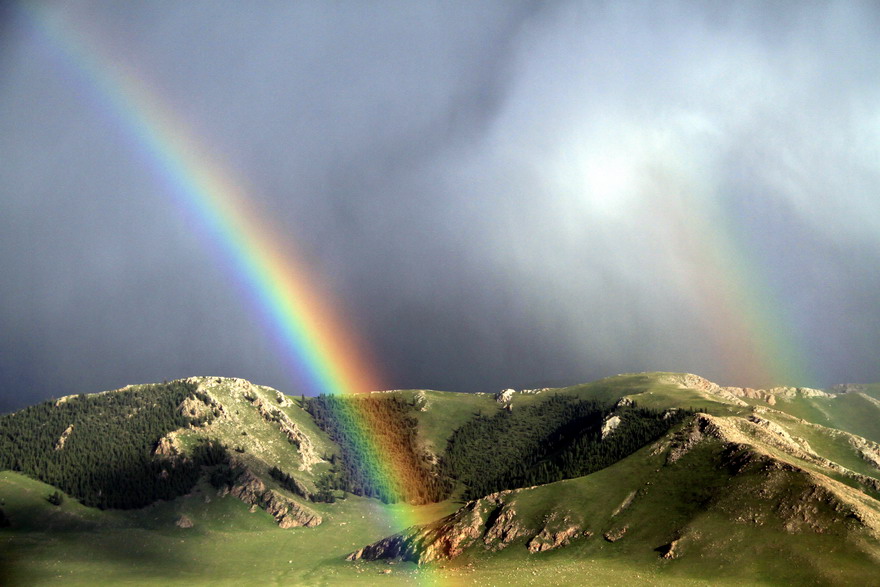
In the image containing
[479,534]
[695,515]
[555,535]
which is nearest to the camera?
[695,515]

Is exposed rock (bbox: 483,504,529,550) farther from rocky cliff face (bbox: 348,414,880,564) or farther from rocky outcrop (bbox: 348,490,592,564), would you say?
rocky cliff face (bbox: 348,414,880,564)

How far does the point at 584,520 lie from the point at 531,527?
1438cm

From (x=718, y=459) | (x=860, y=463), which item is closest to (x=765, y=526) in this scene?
(x=718, y=459)

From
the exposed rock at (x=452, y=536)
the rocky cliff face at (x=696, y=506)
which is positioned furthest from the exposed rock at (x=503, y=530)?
the rocky cliff face at (x=696, y=506)

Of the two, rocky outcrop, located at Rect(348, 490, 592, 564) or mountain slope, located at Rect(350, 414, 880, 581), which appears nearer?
mountain slope, located at Rect(350, 414, 880, 581)

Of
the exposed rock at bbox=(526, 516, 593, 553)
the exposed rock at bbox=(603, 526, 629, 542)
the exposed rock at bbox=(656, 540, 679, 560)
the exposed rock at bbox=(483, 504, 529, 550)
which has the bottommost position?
the exposed rock at bbox=(656, 540, 679, 560)

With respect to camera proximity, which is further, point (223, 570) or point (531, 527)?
point (223, 570)

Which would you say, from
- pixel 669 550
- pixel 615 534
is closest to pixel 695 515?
pixel 669 550

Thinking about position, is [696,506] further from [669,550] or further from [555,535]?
[555,535]

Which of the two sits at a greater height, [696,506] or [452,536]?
[452,536]

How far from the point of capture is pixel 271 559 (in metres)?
194

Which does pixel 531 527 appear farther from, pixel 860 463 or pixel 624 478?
pixel 860 463

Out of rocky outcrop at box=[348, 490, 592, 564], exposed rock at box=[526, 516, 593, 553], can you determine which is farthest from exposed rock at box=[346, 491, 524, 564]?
exposed rock at box=[526, 516, 593, 553]

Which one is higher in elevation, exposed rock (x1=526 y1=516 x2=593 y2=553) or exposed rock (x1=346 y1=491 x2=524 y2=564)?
exposed rock (x1=346 y1=491 x2=524 y2=564)
